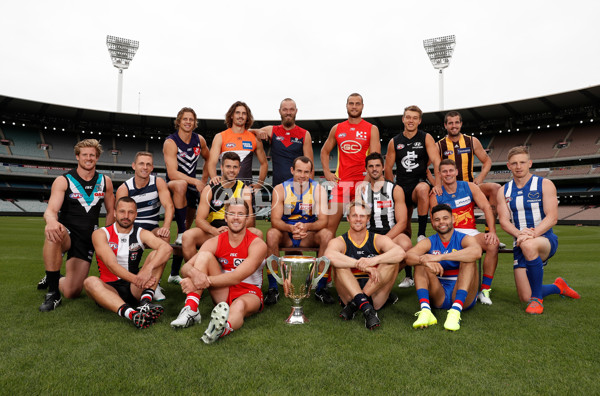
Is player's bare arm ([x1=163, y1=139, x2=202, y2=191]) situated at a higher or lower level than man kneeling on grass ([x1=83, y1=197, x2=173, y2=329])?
higher

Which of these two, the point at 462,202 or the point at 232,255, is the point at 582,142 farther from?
the point at 232,255

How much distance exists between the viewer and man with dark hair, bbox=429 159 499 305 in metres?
4.03

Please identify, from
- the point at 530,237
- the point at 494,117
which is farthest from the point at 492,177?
the point at 530,237

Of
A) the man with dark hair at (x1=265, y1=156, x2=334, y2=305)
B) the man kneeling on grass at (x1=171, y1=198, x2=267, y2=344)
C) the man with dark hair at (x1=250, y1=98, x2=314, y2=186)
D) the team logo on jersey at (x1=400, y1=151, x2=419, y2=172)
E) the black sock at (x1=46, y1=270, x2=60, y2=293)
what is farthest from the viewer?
the man with dark hair at (x1=250, y1=98, x2=314, y2=186)

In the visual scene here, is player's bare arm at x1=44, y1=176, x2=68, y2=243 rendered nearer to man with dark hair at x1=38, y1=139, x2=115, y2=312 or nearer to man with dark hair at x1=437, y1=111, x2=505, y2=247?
man with dark hair at x1=38, y1=139, x2=115, y2=312

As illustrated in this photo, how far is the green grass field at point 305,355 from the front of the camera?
6.51ft

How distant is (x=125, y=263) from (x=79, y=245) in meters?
0.88

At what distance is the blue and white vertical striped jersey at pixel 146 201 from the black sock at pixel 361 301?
263 centimetres

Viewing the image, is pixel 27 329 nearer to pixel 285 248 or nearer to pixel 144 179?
pixel 144 179

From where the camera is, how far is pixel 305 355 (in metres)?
2.41

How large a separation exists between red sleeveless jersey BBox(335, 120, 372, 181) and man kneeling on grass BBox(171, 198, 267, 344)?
2378 mm

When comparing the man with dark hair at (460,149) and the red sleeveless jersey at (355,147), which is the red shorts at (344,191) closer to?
the red sleeveless jersey at (355,147)

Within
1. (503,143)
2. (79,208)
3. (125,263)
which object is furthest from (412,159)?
(503,143)

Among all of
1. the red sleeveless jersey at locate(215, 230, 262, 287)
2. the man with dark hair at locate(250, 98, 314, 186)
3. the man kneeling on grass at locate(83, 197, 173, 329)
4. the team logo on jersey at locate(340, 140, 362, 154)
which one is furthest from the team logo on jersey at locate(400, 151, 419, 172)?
the man kneeling on grass at locate(83, 197, 173, 329)
